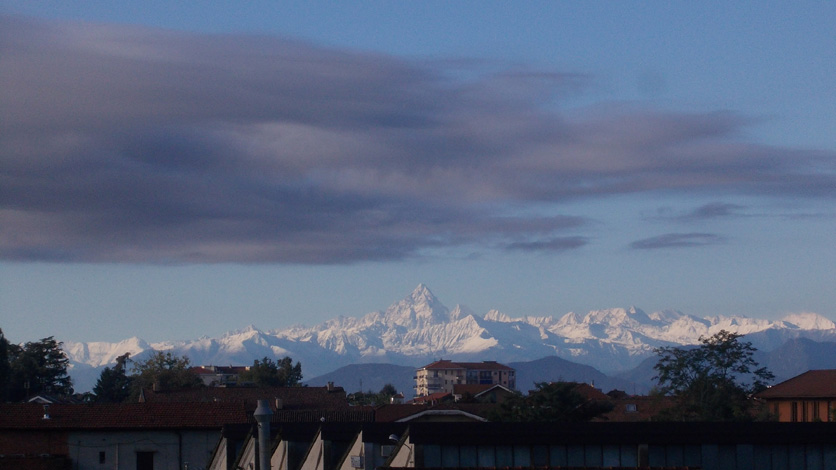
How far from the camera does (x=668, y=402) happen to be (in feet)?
358

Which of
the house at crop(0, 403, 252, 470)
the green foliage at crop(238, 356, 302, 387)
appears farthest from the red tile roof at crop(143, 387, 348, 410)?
the green foliage at crop(238, 356, 302, 387)

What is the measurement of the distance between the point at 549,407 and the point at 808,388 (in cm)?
2480

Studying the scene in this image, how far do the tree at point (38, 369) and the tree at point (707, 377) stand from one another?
9162 cm

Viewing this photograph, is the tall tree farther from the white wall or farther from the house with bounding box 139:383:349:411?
the white wall

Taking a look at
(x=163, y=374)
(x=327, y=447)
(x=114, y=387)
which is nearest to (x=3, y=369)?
(x=163, y=374)

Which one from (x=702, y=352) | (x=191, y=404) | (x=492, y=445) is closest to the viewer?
(x=492, y=445)

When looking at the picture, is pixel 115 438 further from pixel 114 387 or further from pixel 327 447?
pixel 114 387

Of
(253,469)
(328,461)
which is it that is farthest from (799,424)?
(253,469)

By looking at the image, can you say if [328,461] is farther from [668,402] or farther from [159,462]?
[668,402]

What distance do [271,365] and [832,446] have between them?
503ft

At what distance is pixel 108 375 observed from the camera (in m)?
184

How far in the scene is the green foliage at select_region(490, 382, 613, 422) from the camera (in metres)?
74.2

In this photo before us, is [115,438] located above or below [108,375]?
below

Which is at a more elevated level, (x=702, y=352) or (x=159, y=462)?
(x=702, y=352)
